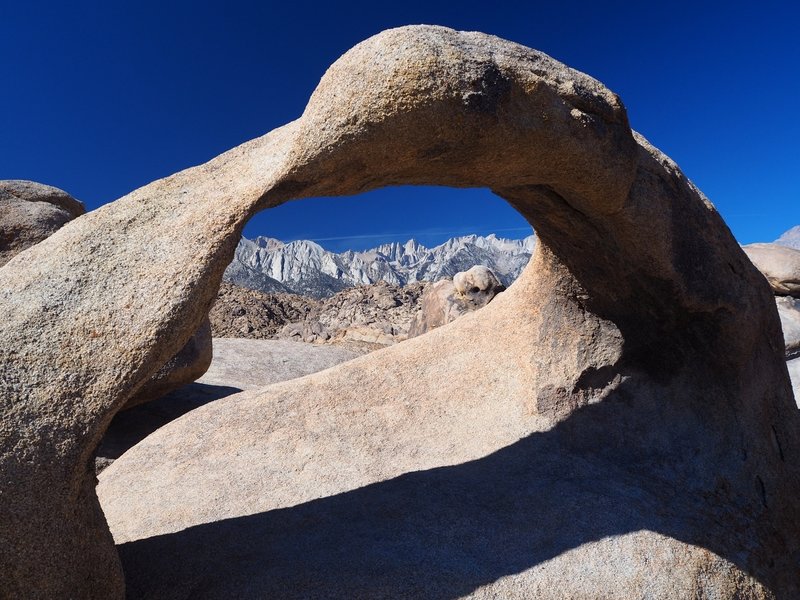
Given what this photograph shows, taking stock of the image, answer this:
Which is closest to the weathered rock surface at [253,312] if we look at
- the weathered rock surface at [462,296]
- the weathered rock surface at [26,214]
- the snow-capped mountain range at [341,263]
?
the weathered rock surface at [462,296]

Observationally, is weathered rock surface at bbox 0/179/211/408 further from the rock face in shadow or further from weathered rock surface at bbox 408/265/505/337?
weathered rock surface at bbox 408/265/505/337

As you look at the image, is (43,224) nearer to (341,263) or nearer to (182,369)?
(182,369)

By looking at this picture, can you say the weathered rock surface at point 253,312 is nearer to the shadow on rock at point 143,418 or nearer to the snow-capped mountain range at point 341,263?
the shadow on rock at point 143,418

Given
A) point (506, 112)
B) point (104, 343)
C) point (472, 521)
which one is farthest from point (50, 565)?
point (506, 112)

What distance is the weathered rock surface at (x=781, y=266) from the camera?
8242mm

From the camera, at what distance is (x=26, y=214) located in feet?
17.2

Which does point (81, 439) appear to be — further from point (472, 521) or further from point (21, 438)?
point (472, 521)

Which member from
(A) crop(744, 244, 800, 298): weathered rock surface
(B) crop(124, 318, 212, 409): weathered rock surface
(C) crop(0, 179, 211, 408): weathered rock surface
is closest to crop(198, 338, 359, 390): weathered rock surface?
(B) crop(124, 318, 212, 409): weathered rock surface

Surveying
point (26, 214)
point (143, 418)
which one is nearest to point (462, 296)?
point (143, 418)

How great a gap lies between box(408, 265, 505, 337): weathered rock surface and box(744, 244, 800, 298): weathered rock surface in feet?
12.9

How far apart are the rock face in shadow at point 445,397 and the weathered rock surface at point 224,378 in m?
2.19

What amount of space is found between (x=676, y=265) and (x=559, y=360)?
0.96 meters

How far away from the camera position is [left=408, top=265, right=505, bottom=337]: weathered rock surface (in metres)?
10.6

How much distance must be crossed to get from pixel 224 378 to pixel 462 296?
162 inches
